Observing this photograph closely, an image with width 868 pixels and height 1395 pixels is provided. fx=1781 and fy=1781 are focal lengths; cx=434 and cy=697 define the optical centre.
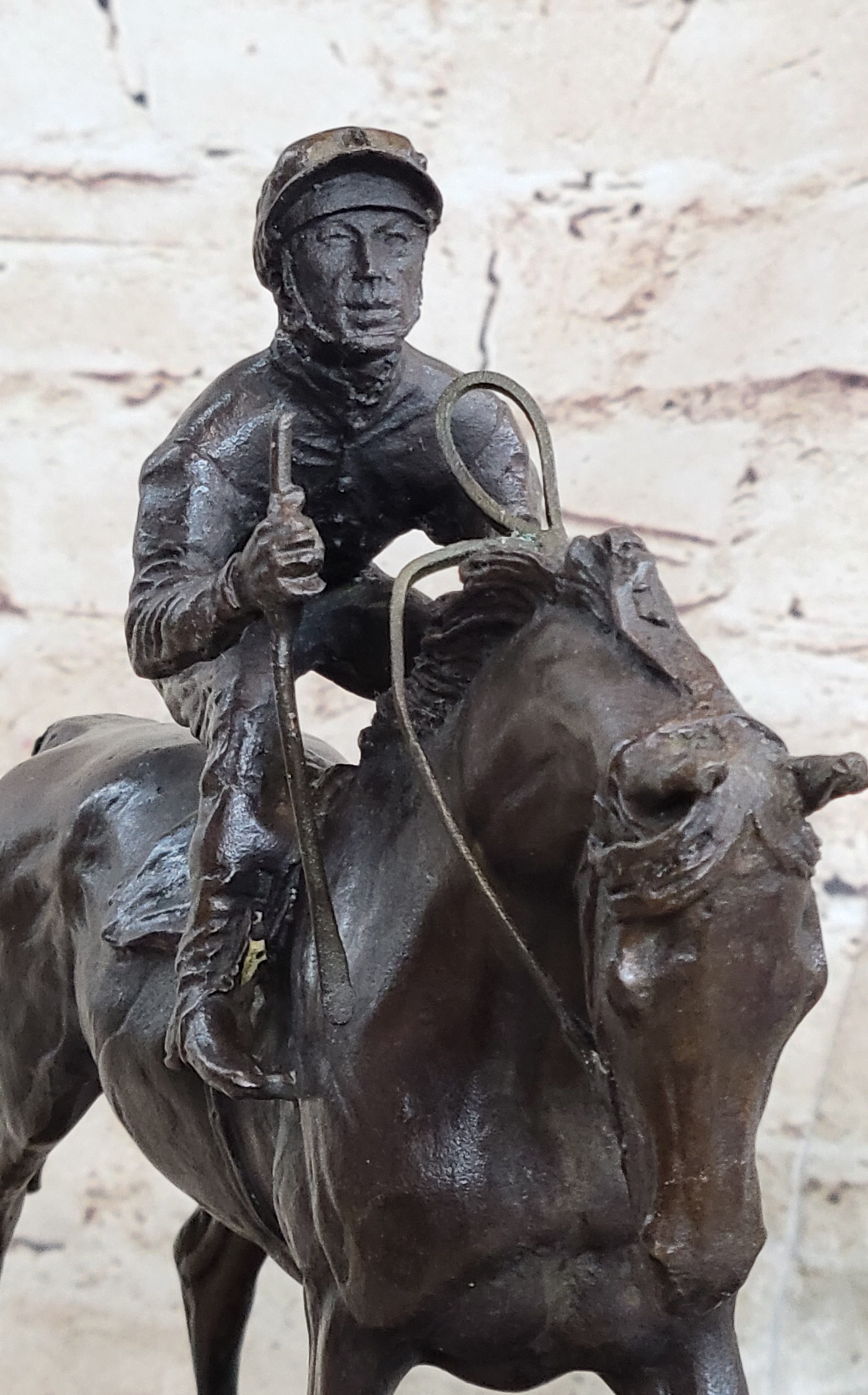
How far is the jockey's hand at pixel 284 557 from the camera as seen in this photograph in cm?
131

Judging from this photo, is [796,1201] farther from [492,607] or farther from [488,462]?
[492,607]

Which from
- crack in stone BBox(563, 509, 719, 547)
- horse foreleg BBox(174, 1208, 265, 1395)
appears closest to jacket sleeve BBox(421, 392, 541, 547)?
horse foreleg BBox(174, 1208, 265, 1395)

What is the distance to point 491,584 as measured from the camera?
126 centimetres

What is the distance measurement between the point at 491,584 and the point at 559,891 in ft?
0.72

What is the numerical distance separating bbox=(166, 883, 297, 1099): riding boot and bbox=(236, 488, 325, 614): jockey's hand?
28cm

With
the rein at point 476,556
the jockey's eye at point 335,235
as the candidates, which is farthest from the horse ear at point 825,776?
the jockey's eye at point 335,235

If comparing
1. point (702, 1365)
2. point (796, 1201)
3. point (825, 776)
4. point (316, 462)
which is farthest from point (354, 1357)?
point (796, 1201)

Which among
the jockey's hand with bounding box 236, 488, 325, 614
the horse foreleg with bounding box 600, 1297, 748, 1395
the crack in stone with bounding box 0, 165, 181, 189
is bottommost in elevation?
the horse foreleg with bounding box 600, 1297, 748, 1395

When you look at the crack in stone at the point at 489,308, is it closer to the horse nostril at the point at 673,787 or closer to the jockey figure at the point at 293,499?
the jockey figure at the point at 293,499

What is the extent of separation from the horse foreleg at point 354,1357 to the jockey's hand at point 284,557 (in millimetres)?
558

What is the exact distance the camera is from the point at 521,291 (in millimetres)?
3010

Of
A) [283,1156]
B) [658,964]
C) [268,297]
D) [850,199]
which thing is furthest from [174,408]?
[658,964]

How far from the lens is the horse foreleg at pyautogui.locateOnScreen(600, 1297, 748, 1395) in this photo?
4.45 ft

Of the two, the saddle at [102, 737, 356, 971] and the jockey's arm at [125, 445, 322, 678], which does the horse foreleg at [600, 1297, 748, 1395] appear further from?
the jockey's arm at [125, 445, 322, 678]
